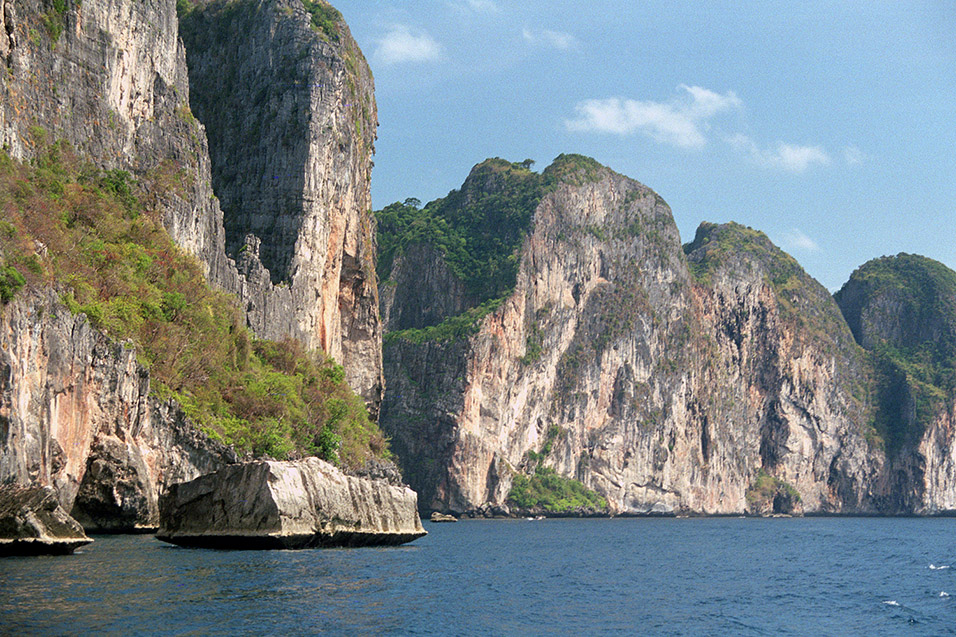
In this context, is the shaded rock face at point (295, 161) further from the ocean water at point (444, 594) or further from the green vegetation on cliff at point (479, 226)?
the green vegetation on cliff at point (479, 226)

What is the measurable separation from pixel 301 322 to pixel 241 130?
781 inches

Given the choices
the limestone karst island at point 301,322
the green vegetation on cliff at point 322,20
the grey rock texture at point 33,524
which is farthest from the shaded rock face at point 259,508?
the green vegetation on cliff at point 322,20

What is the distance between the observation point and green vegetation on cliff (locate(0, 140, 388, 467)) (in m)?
49.1

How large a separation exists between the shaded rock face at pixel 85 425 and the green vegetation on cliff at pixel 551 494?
89716 mm

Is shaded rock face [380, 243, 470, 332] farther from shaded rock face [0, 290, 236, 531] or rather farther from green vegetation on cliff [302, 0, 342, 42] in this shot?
shaded rock face [0, 290, 236, 531]

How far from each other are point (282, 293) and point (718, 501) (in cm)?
11477

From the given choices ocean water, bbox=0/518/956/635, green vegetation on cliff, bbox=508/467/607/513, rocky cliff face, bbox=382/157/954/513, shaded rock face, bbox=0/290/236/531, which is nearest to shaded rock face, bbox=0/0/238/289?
shaded rock face, bbox=0/290/236/531

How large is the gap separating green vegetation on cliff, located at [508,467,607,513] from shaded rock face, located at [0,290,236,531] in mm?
89716

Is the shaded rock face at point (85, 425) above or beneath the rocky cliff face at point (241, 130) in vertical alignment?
beneath

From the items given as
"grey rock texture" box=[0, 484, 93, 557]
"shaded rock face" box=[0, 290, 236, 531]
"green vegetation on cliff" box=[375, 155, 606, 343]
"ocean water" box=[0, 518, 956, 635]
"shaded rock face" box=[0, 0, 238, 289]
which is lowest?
"ocean water" box=[0, 518, 956, 635]

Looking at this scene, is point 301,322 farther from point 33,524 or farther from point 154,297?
point 33,524

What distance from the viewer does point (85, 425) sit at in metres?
46.8

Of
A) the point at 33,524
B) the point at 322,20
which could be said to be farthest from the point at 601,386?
the point at 33,524

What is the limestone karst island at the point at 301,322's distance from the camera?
4488cm
